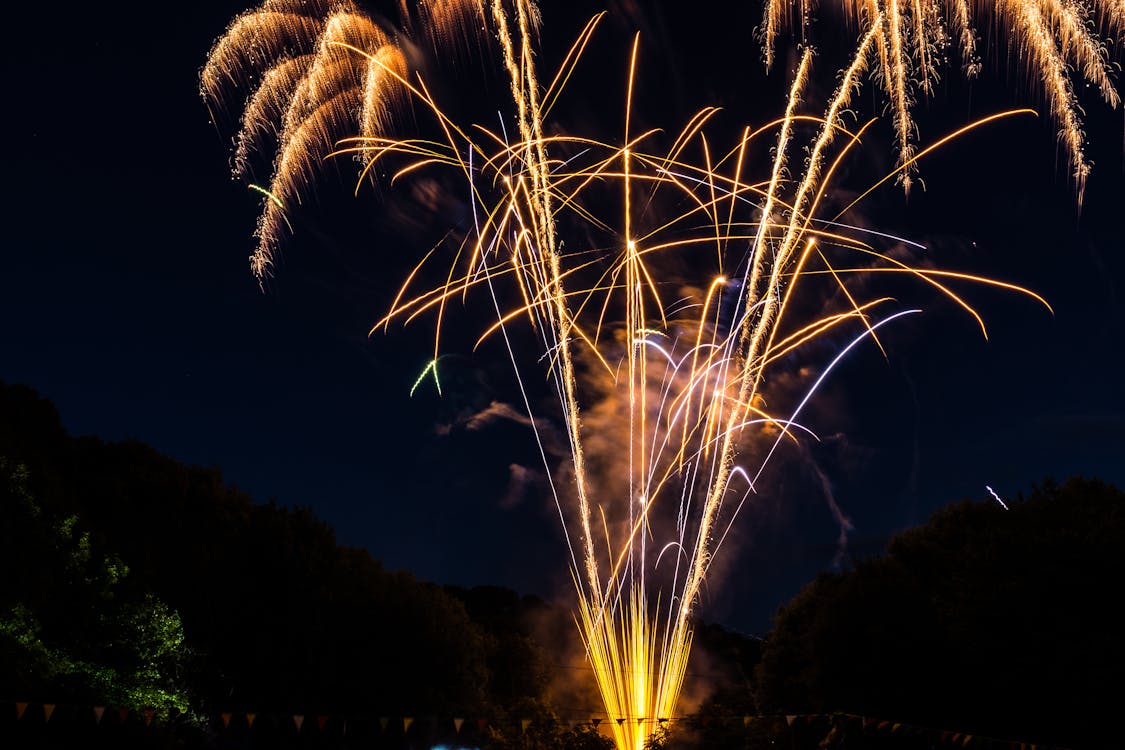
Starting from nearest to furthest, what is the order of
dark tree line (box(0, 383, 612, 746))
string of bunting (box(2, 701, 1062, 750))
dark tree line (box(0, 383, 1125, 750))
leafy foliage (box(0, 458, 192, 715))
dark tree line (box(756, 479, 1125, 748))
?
string of bunting (box(2, 701, 1062, 750)) < dark tree line (box(756, 479, 1125, 748)) < dark tree line (box(0, 383, 1125, 750)) < leafy foliage (box(0, 458, 192, 715)) < dark tree line (box(0, 383, 612, 746))

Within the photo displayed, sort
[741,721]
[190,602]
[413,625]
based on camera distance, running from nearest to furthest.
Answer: [741,721] → [190,602] → [413,625]

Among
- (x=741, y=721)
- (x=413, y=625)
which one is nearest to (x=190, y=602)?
(x=413, y=625)

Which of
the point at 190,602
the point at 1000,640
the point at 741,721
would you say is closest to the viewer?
the point at 741,721

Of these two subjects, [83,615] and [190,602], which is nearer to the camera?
[83,615]

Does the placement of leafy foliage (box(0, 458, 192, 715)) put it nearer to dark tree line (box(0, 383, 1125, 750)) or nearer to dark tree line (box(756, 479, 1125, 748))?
dark tree line (box(0, 383, 1125, 750))

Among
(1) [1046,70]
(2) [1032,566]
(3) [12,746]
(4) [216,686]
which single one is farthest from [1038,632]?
(3) [12,746]

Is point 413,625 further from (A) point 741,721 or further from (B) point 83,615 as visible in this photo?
(A) point 741,721

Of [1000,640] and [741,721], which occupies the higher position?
[1000,640]

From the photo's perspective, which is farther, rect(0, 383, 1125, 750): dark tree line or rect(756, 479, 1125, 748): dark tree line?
rect(0, 383, 1125, 750): dark tree line

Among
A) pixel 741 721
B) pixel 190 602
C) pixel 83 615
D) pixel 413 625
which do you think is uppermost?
pixel 190 602

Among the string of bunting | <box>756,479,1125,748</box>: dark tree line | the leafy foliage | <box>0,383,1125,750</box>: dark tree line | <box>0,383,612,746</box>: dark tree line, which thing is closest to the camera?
the string of bunting

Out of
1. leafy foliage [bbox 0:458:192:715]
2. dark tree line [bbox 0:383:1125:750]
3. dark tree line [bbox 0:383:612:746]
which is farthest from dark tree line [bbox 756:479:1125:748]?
leafy foliage [bbox 0:458:192:715]

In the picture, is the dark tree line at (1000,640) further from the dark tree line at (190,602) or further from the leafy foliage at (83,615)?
the leafy foliage at (83,615)

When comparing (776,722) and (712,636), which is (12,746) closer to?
(776,722)
